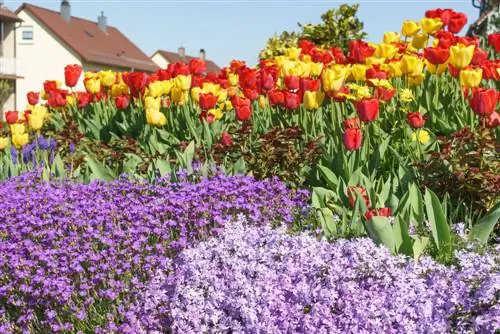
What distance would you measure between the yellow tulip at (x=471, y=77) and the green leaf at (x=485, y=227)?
1790 mm

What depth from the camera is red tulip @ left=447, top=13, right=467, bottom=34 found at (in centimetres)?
724

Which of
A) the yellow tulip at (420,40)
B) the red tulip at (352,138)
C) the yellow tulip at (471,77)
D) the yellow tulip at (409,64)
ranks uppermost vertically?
the yellow tulip at (420,40)

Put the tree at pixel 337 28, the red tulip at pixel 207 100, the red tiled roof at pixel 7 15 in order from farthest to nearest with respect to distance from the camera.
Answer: the red tiled roof at pixel 7 15, the tree at pixel 337 28, the red tulip at pixel 207 100

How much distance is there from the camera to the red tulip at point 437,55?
596cm

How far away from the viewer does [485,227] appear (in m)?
4.09

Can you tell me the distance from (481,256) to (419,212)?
0.75 m

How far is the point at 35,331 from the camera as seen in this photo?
13.2ft

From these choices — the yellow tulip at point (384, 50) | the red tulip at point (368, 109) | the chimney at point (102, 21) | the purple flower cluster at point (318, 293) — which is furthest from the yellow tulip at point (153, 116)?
the chimney at point (102, 21)

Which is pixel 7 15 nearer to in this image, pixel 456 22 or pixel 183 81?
pixel 183 81

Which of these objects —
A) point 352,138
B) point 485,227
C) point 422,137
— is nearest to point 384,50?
point 422,137

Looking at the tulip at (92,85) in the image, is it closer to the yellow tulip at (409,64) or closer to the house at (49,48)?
the yellow tulip at (409,64)

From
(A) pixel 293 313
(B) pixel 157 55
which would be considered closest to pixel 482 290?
(A) pixel 293 313

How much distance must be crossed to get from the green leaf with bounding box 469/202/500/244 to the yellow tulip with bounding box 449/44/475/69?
2.06m

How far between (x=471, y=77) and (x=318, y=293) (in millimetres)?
2942
